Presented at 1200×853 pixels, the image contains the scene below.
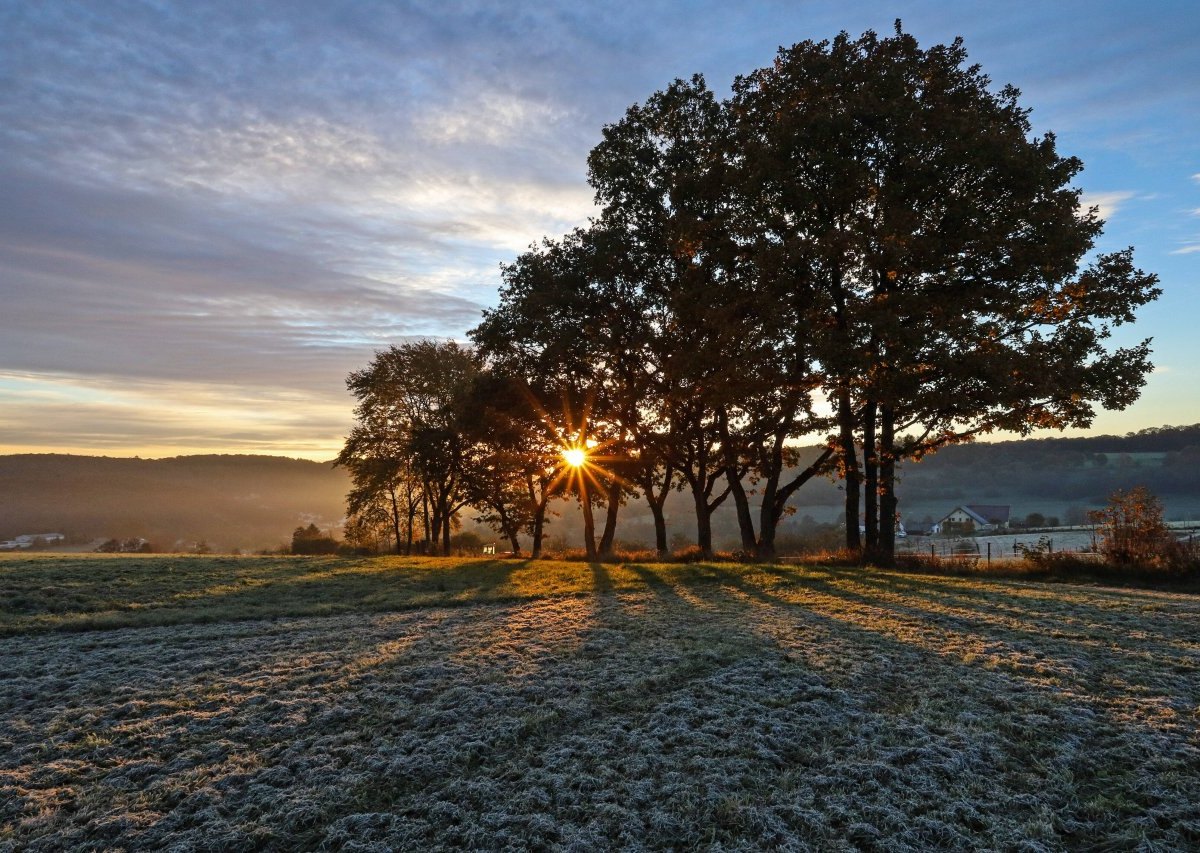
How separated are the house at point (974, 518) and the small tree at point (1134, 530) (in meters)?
56.1

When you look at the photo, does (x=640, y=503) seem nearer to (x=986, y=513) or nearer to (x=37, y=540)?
(x=986, y=513)

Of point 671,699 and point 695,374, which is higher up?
point 695,374

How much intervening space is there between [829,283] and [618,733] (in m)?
18.2

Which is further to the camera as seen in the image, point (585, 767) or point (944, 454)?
point (944, 454)

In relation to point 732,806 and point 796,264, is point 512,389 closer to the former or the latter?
point 796,264

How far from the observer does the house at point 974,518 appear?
240 feet

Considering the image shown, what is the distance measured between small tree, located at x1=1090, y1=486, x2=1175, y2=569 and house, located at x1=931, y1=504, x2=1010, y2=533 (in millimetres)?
56114

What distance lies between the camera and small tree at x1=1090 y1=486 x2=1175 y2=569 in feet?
56.5

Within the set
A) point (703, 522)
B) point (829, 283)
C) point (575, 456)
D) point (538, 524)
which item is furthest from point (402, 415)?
point (829, 283)

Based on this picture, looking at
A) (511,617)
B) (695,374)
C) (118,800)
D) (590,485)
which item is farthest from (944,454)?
(118,800)

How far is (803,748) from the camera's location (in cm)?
468

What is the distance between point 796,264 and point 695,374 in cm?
477

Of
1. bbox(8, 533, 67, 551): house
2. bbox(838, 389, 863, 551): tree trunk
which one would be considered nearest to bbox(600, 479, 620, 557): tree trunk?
bbox(838, 389, 863, 551): tree trunk

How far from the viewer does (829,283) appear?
2028 cm
